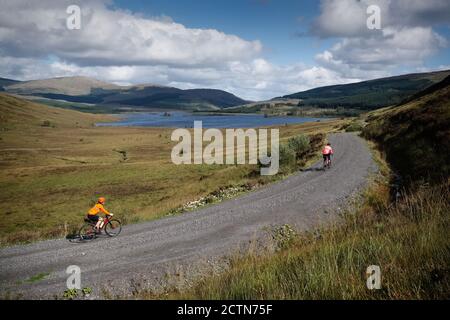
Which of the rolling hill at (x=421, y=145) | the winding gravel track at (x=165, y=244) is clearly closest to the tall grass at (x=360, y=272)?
the winding gravel track at (x=165, y=244)

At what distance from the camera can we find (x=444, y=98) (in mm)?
53469

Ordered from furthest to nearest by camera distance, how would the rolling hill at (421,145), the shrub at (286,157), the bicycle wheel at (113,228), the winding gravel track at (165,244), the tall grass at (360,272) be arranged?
1. the shrub at (286,157)
2. the rolling hill at (421,145)
3. the bicycle wheel at (113,228)
4. the winding gravel track at (165,244)
5. the tall grass at (360,272)

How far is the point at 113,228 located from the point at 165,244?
457 cm

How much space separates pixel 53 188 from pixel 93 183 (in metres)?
6.56

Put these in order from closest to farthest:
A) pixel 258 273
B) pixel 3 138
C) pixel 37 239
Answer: pixel 258 273 → pixel 37 239 → pixel 3 138

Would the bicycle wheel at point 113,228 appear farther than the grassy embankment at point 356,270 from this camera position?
Yes

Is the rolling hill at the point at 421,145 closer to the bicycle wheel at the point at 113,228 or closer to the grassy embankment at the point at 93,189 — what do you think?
the grassy embankment at the point at 93,189

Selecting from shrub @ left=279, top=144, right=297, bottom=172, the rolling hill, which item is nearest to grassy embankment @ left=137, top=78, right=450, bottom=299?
the rolling hill

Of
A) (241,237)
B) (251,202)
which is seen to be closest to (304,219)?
(241,237)

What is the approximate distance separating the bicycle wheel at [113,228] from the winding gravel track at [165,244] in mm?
444

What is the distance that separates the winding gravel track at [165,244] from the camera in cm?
1341

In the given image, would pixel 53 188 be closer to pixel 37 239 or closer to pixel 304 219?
pixel 37 239

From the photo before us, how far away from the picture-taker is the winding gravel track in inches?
528

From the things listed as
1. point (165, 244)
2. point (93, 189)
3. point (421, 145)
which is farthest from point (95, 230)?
point (93, 189)
